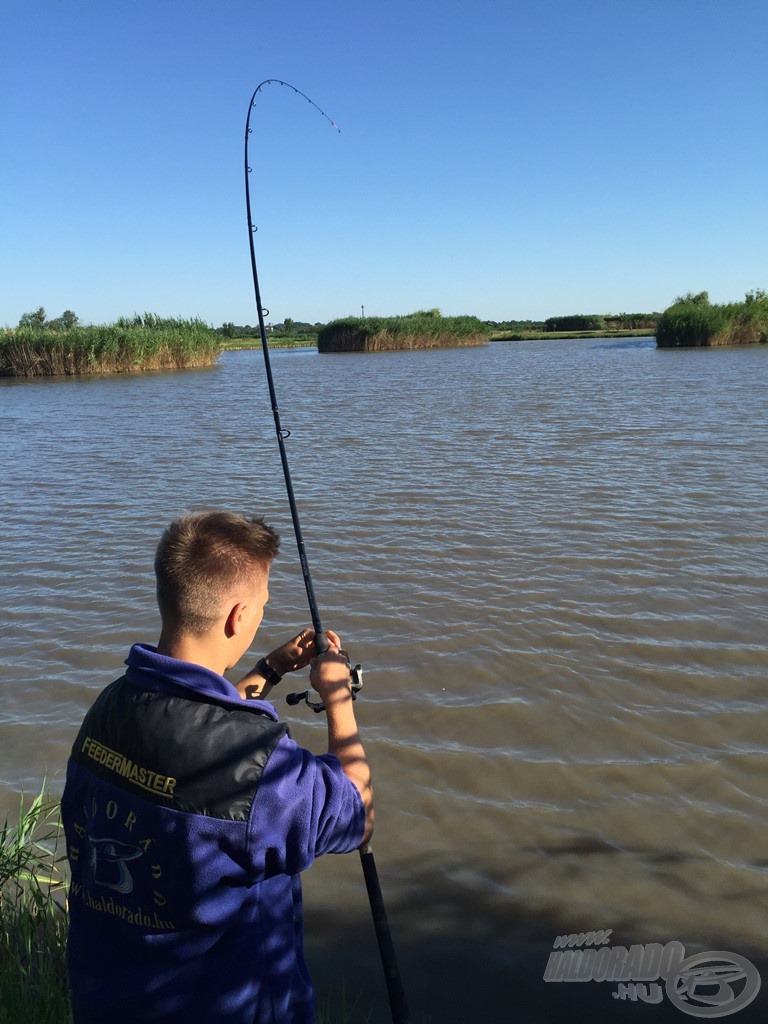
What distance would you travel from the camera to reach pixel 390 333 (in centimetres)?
5516

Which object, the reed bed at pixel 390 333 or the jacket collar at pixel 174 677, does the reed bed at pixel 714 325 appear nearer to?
the reed bed at pixel 390 333

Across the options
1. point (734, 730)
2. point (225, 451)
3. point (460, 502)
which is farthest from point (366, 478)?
point (734, 730)

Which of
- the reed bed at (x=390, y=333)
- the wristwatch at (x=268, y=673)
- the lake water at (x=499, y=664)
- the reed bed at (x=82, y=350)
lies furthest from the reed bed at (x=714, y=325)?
the wristwatch at (x=268, y=673)

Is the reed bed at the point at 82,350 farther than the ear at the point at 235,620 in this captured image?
Yes

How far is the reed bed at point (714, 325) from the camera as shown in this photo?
42.0m

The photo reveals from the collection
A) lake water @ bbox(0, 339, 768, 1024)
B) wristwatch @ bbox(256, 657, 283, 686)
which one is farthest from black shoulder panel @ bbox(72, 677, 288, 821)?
lake water @ bbox(0, 339, 768, 1024)

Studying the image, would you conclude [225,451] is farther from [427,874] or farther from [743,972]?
[743,972]

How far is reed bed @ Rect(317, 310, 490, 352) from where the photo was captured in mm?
55188

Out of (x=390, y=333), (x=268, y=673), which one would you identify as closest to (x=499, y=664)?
(x=268, y=673)

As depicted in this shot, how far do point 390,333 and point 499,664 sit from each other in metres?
52.1

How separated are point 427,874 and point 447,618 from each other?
2.59m

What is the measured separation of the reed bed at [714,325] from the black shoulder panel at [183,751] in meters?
45.3

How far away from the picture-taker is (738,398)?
55.9ft

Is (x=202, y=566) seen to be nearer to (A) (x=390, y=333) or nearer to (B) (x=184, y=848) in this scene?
(B) (x=184, y=848)
